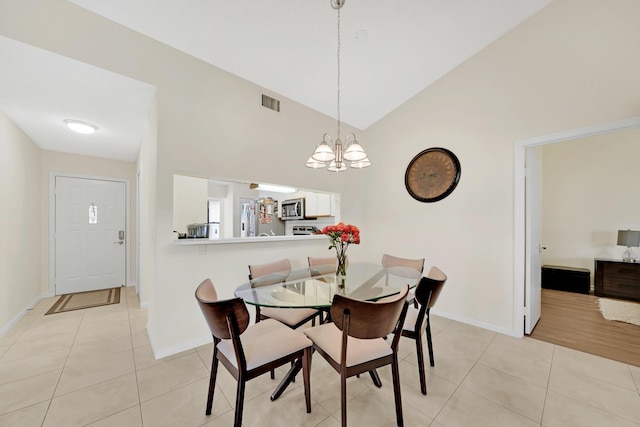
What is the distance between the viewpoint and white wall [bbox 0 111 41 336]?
2746mm

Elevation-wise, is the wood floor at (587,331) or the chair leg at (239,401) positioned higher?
the chair leg at (239,401)

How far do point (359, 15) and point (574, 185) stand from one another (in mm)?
5236

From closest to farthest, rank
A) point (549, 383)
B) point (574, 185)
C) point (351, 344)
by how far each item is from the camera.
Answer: point (351, 344) < point (549, 383) < point (574, 185)

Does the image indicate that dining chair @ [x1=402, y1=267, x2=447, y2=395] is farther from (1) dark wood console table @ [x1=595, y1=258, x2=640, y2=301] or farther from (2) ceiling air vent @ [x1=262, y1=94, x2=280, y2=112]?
(1) dark wood console table @ [x1=595, y1=258, x2=640, y2=301]

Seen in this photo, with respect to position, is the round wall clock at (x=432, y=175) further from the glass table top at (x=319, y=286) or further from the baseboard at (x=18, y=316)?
the baseboard at (x=18, y=316)

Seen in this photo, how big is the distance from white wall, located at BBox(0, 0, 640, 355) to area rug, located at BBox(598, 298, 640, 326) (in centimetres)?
175

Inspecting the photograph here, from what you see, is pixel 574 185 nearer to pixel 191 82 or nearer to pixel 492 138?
pixel 492 138

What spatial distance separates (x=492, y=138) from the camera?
9.57 ft

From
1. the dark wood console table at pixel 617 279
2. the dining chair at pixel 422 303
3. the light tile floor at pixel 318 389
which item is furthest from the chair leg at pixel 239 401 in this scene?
the dark wood console table at pixel 617 279

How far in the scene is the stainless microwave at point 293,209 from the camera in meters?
4.54

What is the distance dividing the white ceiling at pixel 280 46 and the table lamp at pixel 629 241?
12.7 feet

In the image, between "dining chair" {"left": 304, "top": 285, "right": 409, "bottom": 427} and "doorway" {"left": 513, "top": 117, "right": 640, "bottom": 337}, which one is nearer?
"dining chair" {"left": 304, "top": 285, "right": 409, "bottom": 427}

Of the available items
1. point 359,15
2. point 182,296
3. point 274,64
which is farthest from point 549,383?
point 274,64

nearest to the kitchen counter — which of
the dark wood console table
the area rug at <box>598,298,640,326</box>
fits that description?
the area rug at <box>598,298,640,326</box>
